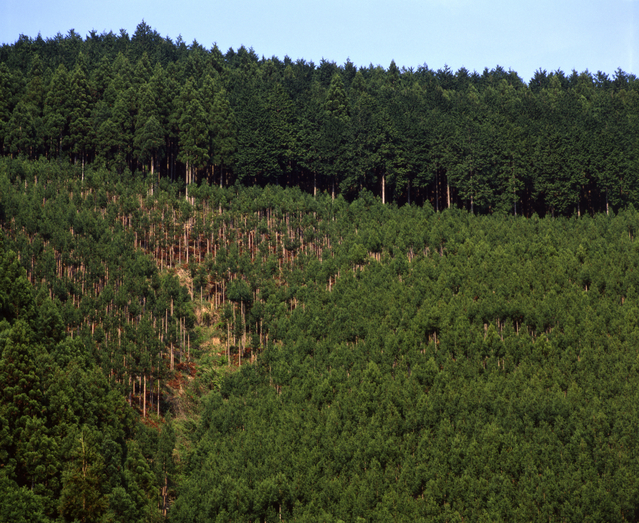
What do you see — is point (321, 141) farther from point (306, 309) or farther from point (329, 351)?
point (329, 351)

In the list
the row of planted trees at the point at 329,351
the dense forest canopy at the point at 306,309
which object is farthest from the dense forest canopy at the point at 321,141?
the row of planted trees at the point at 329,351

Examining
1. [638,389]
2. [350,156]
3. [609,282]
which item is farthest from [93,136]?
Answer: [638,389]

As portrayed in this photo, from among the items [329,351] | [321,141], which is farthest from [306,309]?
[321,141]

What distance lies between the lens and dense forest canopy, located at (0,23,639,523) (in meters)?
43.3

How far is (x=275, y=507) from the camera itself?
148ft

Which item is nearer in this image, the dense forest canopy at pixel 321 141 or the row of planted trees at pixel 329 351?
the row of planted trees at pixel 329 351

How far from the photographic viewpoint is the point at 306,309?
59.0 meters

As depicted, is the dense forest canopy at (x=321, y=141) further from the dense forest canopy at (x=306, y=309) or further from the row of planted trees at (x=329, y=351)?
the row of planted trees at (x=329, y=351)

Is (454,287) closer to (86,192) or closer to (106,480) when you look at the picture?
Answer: (106,480)

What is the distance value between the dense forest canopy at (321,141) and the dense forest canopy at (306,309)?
0.34 meters

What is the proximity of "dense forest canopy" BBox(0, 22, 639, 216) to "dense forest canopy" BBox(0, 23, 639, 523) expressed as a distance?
13.4 inches

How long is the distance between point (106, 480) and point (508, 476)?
995 inches

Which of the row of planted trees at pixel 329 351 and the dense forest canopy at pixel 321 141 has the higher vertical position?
the dense forest canopy at pixel 321 141

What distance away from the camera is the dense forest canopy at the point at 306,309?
43.3 metres
